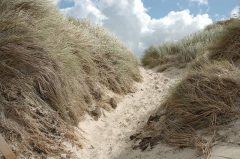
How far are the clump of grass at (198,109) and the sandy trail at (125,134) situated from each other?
0.47ft

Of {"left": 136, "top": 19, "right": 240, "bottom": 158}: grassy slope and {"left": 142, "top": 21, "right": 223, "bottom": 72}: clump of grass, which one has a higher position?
{"left": 142, "top": 21, "right": 223, "bottom": 72}: clump of grass

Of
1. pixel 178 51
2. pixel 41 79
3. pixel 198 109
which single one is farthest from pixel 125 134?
pixel 178 51

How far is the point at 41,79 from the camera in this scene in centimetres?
530

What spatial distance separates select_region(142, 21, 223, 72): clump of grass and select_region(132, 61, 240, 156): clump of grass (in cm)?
517

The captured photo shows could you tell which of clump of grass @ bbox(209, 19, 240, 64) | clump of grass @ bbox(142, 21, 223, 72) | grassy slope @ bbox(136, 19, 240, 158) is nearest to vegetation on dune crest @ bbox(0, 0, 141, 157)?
grassy slope @ bbox(136, 19, 240, 158)

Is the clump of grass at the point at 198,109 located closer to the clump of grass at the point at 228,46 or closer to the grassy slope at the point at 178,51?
the clump of grass at the point at 228,46

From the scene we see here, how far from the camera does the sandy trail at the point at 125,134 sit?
4.52 metres

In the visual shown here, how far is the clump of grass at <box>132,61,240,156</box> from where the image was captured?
4703mm

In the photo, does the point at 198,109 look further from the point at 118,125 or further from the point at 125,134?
the point at 118,125

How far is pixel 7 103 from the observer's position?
4855mm

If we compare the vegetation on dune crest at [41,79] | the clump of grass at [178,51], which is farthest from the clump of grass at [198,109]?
the clump of grass at [178,51]

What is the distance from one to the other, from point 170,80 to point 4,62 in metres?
Answer: 5.00

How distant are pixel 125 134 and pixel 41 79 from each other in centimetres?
133

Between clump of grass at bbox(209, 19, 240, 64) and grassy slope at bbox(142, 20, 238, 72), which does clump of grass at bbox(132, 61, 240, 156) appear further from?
grassy slope at bbox(142, 20, 238, 72)
